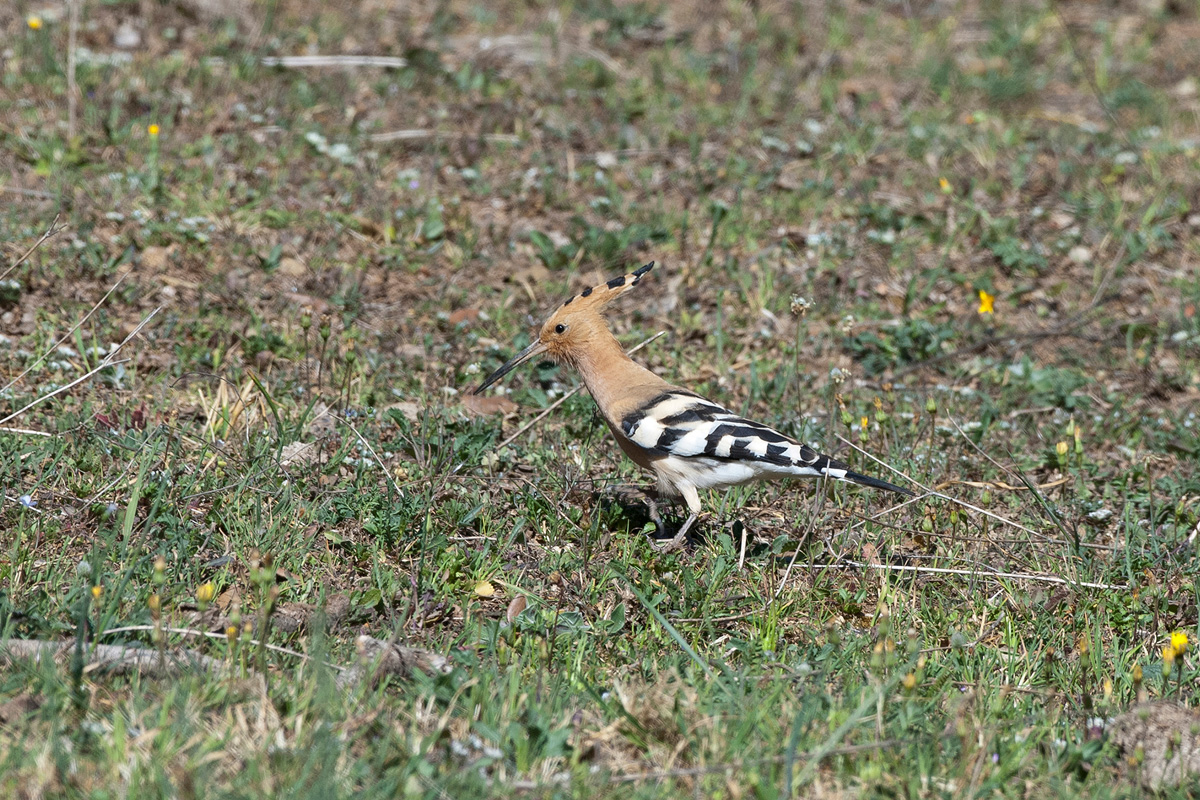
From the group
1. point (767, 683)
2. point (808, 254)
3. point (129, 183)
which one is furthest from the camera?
point (808, 254)

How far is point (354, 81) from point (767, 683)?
4928mm

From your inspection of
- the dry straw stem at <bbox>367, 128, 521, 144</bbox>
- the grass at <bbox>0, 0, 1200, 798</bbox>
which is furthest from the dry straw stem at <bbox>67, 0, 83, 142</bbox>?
the dry straw stem at <bbox>367, 128, 521, 144</bbox>

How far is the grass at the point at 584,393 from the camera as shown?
2.89 m

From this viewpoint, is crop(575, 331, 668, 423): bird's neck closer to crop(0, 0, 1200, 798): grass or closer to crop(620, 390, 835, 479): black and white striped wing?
crop(620, 390, 835, 479): black and white striped wing

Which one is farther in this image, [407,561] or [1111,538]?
[1111,538]

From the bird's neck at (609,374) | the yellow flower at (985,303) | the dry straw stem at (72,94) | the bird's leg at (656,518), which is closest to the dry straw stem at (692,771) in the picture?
the bird's leg at (656,518)

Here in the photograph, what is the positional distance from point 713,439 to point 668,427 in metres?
0.17

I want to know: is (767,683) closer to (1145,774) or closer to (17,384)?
(1145,774)

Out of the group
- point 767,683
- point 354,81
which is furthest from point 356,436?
point 354,81

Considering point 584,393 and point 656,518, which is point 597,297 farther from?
point 656,518

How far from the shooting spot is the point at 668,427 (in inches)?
159

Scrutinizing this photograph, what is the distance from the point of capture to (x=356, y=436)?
4.27 m

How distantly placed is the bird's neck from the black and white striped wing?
0.58 ft

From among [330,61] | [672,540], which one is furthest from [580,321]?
[330,61]
